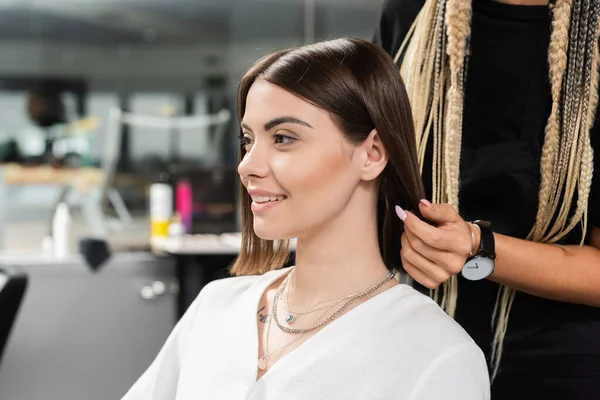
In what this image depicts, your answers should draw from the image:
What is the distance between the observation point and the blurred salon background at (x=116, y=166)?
116 inches

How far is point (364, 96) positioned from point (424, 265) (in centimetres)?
28

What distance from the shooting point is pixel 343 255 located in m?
1.22

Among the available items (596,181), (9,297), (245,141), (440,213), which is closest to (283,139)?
(245,141)

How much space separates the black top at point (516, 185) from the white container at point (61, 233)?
7.35 feet

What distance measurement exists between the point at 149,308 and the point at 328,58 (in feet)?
6.72

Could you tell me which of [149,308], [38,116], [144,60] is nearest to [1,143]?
[38,116]

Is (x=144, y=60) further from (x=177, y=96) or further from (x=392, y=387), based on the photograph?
(x=392, y=387)

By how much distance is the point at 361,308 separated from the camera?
116cm

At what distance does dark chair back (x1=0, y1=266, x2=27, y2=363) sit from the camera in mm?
2578

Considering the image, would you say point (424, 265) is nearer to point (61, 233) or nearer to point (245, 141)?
point (245, 141)

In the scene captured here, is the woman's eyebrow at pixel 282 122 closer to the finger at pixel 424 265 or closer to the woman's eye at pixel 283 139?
the woman's eye at pixel 283 139

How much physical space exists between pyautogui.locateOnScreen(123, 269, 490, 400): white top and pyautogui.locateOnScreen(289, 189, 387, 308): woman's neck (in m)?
0.06

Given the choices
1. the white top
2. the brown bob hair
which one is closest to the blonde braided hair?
the brown bob hair

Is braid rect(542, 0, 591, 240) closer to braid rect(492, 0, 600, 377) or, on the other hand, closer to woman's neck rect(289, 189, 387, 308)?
braid rect(492, 0, 600, 377)
